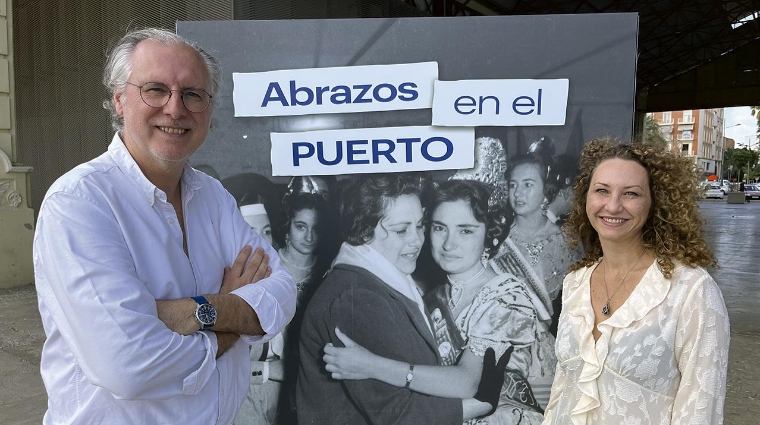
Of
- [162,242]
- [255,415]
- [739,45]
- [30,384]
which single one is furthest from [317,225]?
[739,45]

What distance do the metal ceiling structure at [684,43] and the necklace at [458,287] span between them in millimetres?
11223

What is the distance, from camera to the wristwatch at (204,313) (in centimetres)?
136

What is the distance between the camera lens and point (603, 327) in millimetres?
1658

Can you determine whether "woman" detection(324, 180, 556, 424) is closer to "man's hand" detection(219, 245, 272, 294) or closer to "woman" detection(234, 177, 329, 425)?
"woman" detection(234, 177, 329, 425)

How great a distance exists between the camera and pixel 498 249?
238 cm

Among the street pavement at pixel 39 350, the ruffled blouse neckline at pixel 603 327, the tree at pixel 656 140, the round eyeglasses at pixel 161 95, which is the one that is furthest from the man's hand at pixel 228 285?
the street pavement at pixel 39 350

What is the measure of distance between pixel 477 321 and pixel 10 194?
6.98 m

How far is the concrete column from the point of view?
7035 millimetres

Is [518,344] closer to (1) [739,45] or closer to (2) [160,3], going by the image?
(2) [160,3]

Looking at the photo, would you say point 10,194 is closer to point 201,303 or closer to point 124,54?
point 124,54

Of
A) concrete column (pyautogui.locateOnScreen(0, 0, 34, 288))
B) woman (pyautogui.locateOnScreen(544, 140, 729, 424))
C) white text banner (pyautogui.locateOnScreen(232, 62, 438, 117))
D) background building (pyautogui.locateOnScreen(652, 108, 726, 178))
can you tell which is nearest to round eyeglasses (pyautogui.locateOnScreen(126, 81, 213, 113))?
white text banner (pyautogui.locateOnScreen(232, 62, 438, 117))

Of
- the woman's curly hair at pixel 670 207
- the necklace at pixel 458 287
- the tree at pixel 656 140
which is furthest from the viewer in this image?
the necklace at pixel 458 287

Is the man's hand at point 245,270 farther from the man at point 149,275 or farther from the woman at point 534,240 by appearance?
the woman at point 534,240

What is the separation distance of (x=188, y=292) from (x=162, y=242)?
149mm
